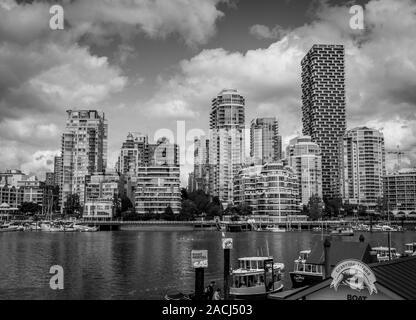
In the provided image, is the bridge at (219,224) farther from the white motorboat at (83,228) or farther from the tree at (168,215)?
the white motorboat at (83,228)

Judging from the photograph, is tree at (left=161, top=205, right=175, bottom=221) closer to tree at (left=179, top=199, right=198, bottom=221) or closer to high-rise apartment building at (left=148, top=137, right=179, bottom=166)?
tree at (left=179, top=199, right=198, bottom=221)

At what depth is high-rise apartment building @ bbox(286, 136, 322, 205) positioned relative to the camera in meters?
188

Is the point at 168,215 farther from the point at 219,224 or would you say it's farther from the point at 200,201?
the point at 200,201

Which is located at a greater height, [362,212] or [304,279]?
[304,279]

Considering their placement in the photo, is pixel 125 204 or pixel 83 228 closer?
pixel 83 228

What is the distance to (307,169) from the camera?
619 ft

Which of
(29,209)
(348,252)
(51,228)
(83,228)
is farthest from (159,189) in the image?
(348,252)

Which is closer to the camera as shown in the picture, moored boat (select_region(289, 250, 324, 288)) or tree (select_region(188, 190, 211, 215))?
moored boat (select_region(289, 250, 324, 288))

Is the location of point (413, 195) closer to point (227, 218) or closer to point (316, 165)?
point (316, 165)

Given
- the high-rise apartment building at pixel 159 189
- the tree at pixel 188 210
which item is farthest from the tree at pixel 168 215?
the high-rise apartment building at pixel 159 189

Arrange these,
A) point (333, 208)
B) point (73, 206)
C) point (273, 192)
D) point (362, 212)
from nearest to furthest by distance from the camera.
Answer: point (273, 192), point (333, 208), point (73, 206), point (362, 212)

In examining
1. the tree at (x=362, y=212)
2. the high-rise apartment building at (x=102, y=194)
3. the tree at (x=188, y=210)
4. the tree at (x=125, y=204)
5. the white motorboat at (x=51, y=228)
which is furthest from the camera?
the tree at (x=362, y=212)

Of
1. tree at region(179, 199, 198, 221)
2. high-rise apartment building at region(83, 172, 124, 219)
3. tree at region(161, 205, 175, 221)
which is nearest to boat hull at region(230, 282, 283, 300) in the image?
tree at region(161, 205, 175, 221)

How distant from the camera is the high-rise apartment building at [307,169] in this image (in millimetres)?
188375
